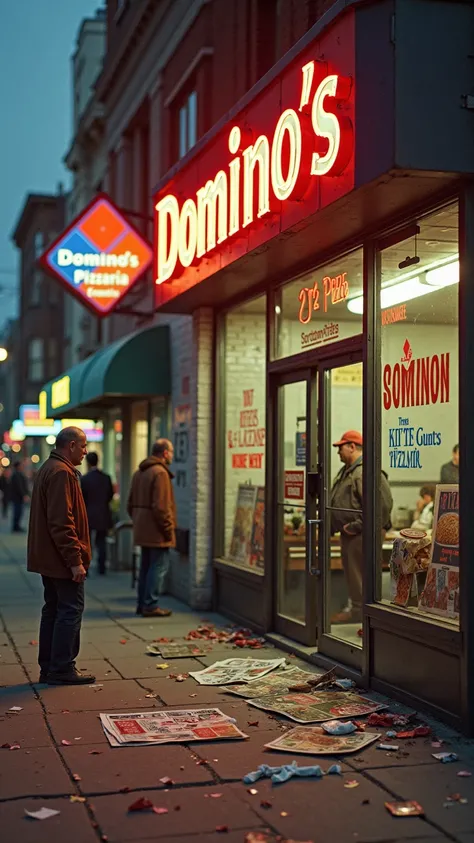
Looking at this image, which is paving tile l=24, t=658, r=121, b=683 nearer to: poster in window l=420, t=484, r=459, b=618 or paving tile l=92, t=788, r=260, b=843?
poster in window l=420, t=484, r=459, b=618

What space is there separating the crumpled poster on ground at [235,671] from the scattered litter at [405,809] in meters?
2.96

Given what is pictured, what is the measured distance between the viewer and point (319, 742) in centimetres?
634

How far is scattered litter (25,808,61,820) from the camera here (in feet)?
16.5

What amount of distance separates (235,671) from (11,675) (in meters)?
1.82

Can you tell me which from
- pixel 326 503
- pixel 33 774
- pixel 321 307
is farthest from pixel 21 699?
pixel 321 307

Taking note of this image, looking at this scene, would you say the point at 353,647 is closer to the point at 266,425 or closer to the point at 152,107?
the point at 266,425

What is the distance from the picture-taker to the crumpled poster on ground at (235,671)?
8148mm

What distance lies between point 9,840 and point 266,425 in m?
6.20

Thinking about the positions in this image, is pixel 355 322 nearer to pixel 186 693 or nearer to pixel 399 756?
pixel 186 693

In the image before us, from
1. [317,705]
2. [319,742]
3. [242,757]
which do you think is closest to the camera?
[242,757]

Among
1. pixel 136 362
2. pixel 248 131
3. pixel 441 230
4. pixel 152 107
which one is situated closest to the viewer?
pixel 441 230

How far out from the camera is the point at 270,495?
34.1 feet

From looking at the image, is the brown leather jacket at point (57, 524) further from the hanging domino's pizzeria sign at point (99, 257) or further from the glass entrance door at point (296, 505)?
the hanging domino's pizzeria sign at point (99, 257)

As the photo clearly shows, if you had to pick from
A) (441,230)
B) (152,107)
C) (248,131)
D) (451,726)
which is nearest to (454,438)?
(441,230)
